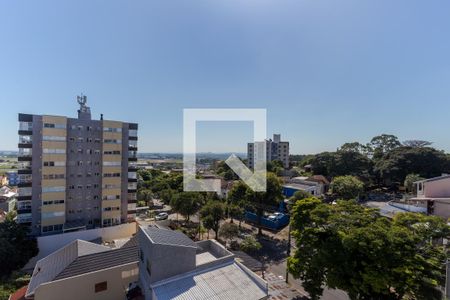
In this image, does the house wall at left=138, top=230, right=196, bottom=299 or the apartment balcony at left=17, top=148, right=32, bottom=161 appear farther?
the apartment balcony at left=17, top=148, right=32, bottom=161

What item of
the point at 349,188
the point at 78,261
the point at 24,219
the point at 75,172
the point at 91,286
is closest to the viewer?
the point at 91,286

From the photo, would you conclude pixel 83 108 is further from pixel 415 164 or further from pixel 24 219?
pixel 415 164

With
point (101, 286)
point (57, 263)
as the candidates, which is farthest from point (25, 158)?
point (101, 286)

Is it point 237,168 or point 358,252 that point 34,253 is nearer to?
point 358,252

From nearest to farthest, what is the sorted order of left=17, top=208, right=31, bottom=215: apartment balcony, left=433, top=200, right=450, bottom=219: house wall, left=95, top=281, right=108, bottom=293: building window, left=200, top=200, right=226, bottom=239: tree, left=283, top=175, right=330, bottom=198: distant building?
left=95, top=281, right=108, bottom=293: building window, left=433, top=200, right=450, bottom=219: house wall, left=17, top=208, right=31, bottom=215: apartment balcony, left=200, top=200, right=226, bottom=239: tree, left=283, top=175, right=330, bottom=198: distant building

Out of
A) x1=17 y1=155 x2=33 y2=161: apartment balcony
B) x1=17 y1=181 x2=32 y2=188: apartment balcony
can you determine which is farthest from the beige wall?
x1=17 y1=155 x2=33 y2=161: apartment balcony

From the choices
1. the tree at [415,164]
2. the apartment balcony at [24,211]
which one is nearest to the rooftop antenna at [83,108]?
the apartment balcony at [24,211]

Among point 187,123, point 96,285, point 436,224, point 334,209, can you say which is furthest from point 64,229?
point 436,224

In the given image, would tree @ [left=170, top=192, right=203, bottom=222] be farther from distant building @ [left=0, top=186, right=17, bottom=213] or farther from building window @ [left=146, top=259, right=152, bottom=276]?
distant building @ [left=0, top=186, right=17, bottom=213]

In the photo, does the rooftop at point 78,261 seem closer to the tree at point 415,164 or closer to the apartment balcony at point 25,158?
the apartment balcony at point 25,158

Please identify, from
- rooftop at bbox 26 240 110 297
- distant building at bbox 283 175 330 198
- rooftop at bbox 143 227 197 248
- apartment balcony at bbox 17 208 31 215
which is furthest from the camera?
distant building at bbox 283 175 330 198
